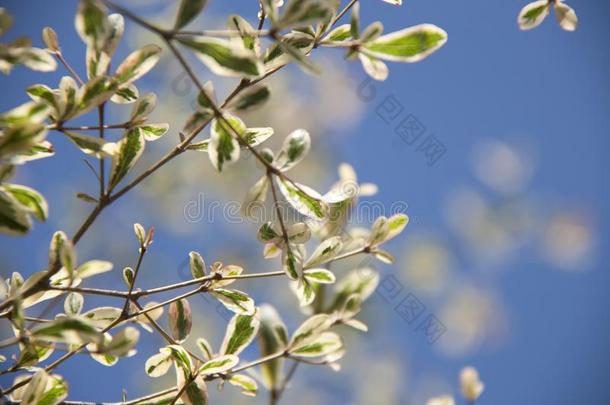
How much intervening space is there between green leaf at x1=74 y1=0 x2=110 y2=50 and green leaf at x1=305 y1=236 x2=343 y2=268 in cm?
37

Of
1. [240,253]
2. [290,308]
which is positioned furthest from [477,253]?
[240,253]

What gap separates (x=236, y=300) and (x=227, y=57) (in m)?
0.32

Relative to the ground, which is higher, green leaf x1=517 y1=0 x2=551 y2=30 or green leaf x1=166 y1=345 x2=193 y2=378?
green leaf x1=517 y1=0 x2=551 y2=30

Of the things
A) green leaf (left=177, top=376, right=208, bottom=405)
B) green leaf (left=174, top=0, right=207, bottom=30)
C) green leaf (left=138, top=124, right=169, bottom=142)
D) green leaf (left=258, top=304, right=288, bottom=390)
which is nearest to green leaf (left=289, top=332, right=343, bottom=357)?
green leaf (left=258, top=304, right=288, bottom=390)

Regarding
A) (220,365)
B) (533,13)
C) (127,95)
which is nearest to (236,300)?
(220,365)

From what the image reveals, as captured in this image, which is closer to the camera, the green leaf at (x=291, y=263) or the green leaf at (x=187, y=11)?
the green leaf at (x=187, y=11)

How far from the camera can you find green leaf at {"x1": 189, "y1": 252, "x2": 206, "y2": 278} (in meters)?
0.74

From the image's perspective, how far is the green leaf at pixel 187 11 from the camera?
0.51m

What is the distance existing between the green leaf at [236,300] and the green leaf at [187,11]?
0.33 metres

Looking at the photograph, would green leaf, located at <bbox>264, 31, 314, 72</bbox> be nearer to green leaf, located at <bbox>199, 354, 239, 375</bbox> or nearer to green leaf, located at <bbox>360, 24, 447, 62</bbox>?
green leaf, located at <bbox>360, 24, 447, 62</bbox>

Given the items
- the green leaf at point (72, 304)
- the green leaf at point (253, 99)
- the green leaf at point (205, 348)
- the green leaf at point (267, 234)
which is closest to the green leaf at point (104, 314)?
the green leaf at point (72, 304)

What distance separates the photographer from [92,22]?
A: 0.49 metres

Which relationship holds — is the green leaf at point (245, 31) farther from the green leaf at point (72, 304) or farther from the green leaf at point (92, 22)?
the green leaf at point (72, 304)

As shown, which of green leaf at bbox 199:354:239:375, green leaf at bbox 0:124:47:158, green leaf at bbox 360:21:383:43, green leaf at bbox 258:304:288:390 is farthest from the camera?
green leaf at bbox 258:304:288:390
